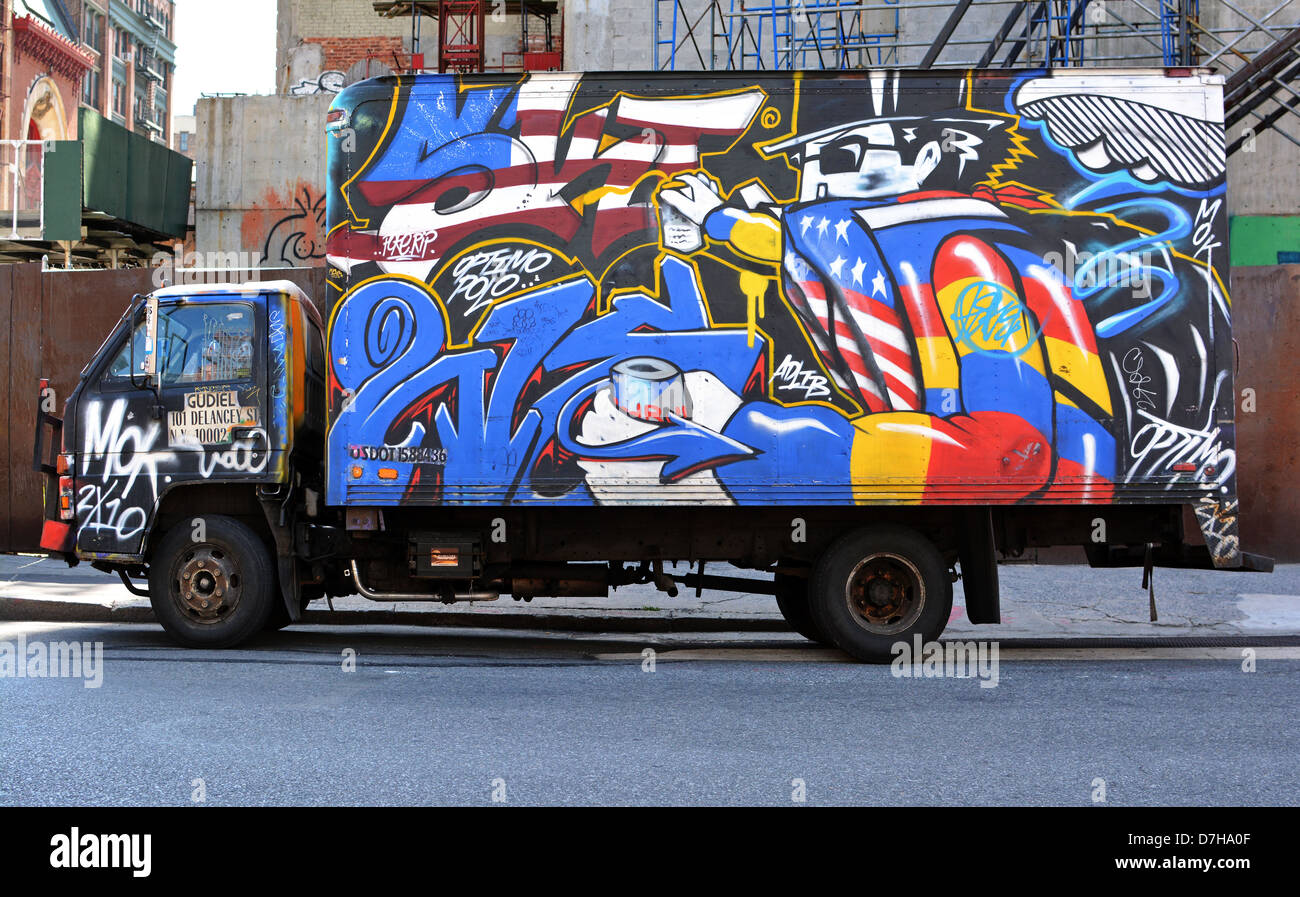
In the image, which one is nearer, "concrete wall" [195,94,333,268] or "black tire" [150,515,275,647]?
"black tire" [150,515,275,647]

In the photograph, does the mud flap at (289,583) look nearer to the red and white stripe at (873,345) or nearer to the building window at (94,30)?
the red and white stripe at (873,345)

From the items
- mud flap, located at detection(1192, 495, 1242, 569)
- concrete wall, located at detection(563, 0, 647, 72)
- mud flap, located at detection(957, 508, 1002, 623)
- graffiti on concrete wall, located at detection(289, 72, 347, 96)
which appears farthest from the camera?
graffiti on concrete wall, located at detection(289, 72, 347, 96)

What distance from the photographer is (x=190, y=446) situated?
7.96m

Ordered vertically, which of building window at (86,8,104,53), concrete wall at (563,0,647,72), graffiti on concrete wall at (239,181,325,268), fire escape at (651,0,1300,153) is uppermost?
building window at (86,8,104,53)

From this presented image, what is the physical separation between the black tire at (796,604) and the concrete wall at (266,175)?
13.0 m

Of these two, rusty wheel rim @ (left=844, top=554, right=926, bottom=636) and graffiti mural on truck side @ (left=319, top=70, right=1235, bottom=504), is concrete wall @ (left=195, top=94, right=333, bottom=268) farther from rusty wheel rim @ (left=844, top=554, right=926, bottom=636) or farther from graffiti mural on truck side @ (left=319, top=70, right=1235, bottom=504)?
rusty wheel rim @ (left=844, top=554, right=926, bottom=636)

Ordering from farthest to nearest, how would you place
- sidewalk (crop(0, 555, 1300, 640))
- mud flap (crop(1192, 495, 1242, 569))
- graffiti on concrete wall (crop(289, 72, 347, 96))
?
graffiti on concrete wall (crop(289, 72, 347, 96)), sidewalk (crop(0, 555, 1300, 640)), mud flap (crop(1192, 495, 1242, 569))

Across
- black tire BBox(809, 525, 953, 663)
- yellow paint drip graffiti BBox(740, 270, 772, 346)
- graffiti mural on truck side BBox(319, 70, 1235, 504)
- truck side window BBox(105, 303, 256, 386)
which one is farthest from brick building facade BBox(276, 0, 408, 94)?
black tire BBox(809, 525, 953, 663)

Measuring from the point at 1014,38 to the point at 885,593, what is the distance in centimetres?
1048

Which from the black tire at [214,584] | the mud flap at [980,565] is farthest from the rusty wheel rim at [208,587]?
the mud flap at [980,565]

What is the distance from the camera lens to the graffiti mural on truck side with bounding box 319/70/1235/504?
7605mm

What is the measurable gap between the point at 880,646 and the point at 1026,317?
2.38 metres

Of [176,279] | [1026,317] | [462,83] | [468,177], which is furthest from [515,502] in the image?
[176,279]

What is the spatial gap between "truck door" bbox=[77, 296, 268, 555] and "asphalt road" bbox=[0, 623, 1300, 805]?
996 millimetres
